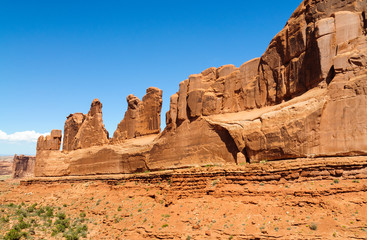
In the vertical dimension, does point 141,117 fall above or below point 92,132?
above

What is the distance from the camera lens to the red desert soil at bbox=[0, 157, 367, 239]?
14156 mm

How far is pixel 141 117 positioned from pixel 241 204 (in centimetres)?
1626

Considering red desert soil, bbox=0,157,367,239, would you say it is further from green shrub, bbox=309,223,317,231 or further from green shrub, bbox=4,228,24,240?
green shrub, bbox=4,228,24,240

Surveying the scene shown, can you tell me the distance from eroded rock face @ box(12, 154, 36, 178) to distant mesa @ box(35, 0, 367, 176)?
151 ft

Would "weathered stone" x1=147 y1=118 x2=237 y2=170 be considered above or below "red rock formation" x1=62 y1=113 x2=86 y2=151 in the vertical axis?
below

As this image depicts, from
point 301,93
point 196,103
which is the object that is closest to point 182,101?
point 196,103

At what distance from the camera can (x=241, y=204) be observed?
17.3 meters

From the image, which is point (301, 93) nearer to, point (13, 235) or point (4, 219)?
point (13, 235)

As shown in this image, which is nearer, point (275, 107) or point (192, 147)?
point (275, 107)

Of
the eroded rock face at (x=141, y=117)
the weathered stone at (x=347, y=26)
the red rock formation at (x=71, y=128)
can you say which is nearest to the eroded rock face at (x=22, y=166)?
the red rock formation at (x=71, y=128)

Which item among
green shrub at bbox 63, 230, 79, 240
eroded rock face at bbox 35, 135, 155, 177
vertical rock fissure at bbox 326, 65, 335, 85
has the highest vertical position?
vertical rock fissure at bbox 326, 65, 335, 85

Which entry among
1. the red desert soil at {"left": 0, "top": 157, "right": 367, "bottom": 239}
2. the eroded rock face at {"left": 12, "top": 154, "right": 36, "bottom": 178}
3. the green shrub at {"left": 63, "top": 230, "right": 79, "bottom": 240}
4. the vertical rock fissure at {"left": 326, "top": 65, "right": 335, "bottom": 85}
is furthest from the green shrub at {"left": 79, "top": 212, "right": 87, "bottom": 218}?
the eroded rock face at {"left": 12, "top": 154, "right": 36, "bottom": 178}

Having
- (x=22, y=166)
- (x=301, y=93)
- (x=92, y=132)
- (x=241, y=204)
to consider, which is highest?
(x=301, y=93)

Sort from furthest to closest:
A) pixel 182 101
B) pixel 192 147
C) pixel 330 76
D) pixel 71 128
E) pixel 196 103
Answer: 1. pixel 71 128
2. pixel 182 101
3. pixel 196 103
4. pixel 192 147
5. pixel 330 76
